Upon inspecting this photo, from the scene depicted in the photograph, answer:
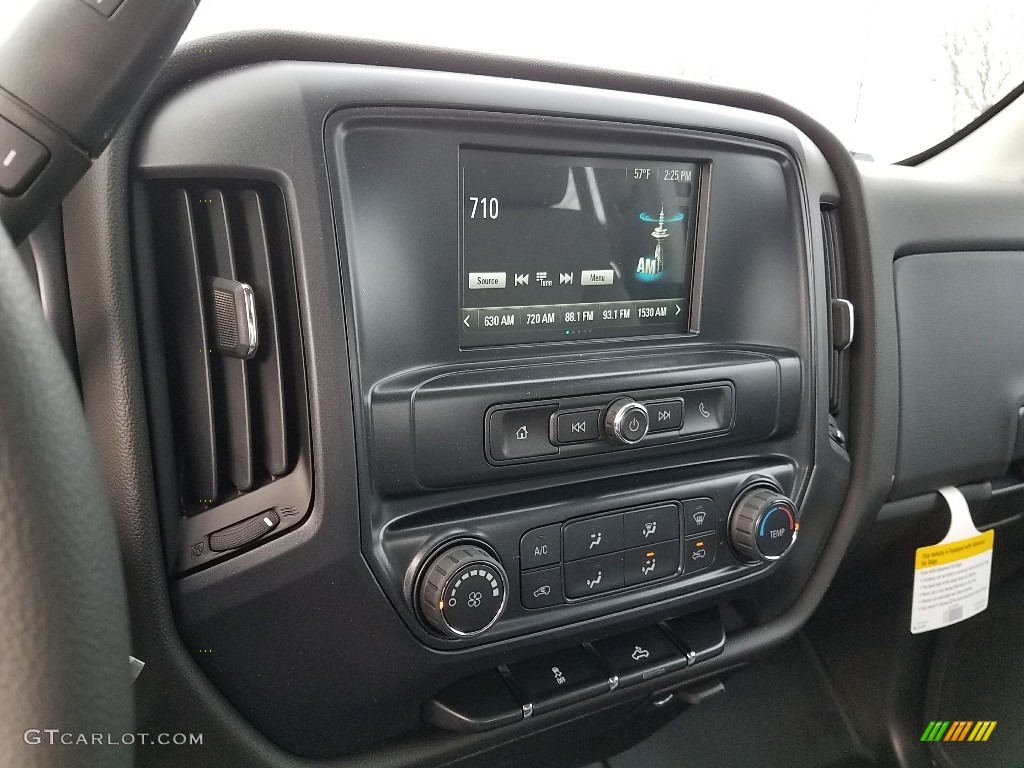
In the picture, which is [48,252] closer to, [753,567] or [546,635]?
[546,635]

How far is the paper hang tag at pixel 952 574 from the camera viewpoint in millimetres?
1212

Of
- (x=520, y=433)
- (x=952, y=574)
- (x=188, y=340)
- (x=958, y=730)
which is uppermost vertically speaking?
(x=188, y=340)

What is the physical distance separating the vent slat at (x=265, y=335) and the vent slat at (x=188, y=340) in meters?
0.04

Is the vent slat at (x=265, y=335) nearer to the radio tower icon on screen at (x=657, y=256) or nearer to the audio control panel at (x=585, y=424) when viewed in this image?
the audio control panel at (x=585, y=424)

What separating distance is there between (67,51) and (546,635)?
625 mm

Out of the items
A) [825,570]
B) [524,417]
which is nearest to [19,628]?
[524,417]

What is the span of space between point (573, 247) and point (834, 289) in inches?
16.4

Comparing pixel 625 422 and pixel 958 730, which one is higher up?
pixel 625 422

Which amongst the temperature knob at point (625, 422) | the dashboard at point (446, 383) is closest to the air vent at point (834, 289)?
the dashboard at point (446, 383)

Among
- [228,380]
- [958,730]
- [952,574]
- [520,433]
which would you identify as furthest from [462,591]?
[958,730]

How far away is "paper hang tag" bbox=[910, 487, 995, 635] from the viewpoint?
1212mm

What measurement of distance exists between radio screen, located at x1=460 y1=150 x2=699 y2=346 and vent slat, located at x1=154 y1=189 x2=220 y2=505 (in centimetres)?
22

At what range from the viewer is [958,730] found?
1482 mm

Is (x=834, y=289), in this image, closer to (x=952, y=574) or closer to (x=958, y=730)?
(x=952, y=574)
